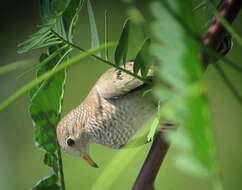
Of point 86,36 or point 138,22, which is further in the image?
point 86,36

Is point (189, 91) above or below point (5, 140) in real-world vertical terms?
above

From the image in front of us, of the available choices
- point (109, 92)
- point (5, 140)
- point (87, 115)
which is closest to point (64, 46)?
point (109, 92)

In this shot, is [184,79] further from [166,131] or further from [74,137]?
[74,137]

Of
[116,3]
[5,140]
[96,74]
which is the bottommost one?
[5,140]

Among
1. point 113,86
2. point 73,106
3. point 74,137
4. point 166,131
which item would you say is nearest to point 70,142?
point 74,137

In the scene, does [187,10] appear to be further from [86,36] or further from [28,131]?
[28,131]

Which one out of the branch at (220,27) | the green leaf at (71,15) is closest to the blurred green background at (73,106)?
the green leaf at (71,15)
